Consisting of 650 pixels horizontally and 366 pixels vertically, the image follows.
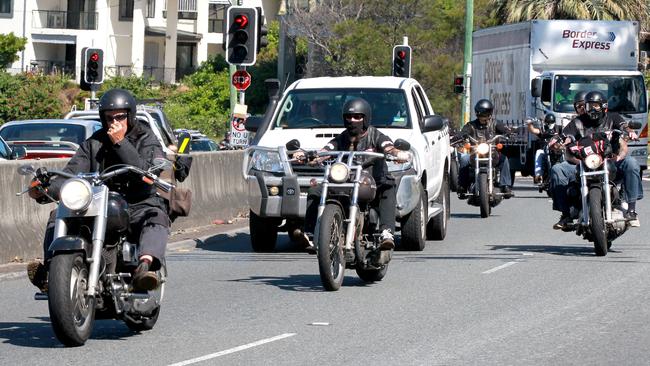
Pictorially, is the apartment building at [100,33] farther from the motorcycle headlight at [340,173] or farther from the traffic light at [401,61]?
the motorcycle headlight at [340,173]

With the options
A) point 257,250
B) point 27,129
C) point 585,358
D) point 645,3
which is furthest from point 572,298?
point 645,3

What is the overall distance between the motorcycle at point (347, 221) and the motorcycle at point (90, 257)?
8.50ft

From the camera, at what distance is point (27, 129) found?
74.7ft

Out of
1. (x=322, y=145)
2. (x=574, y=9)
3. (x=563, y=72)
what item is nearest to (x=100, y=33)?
(x=574, y=9)

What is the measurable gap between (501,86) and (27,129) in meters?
15.7

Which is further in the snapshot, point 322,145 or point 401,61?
point 401,61

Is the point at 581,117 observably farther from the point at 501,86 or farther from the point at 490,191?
the point at 501,86

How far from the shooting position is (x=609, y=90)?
100ft

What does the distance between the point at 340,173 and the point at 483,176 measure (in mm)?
9635

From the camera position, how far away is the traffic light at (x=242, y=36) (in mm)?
24609

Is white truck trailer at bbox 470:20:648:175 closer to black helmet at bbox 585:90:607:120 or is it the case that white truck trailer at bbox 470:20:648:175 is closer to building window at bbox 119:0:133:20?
black helmet at bbox 585:90:607:120

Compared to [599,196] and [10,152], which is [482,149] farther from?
[10,152]

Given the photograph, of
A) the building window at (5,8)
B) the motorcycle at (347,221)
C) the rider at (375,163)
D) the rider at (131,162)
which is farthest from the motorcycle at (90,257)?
the building window at (5,8)

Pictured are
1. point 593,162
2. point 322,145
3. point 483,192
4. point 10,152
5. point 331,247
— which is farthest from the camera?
point 483,192
